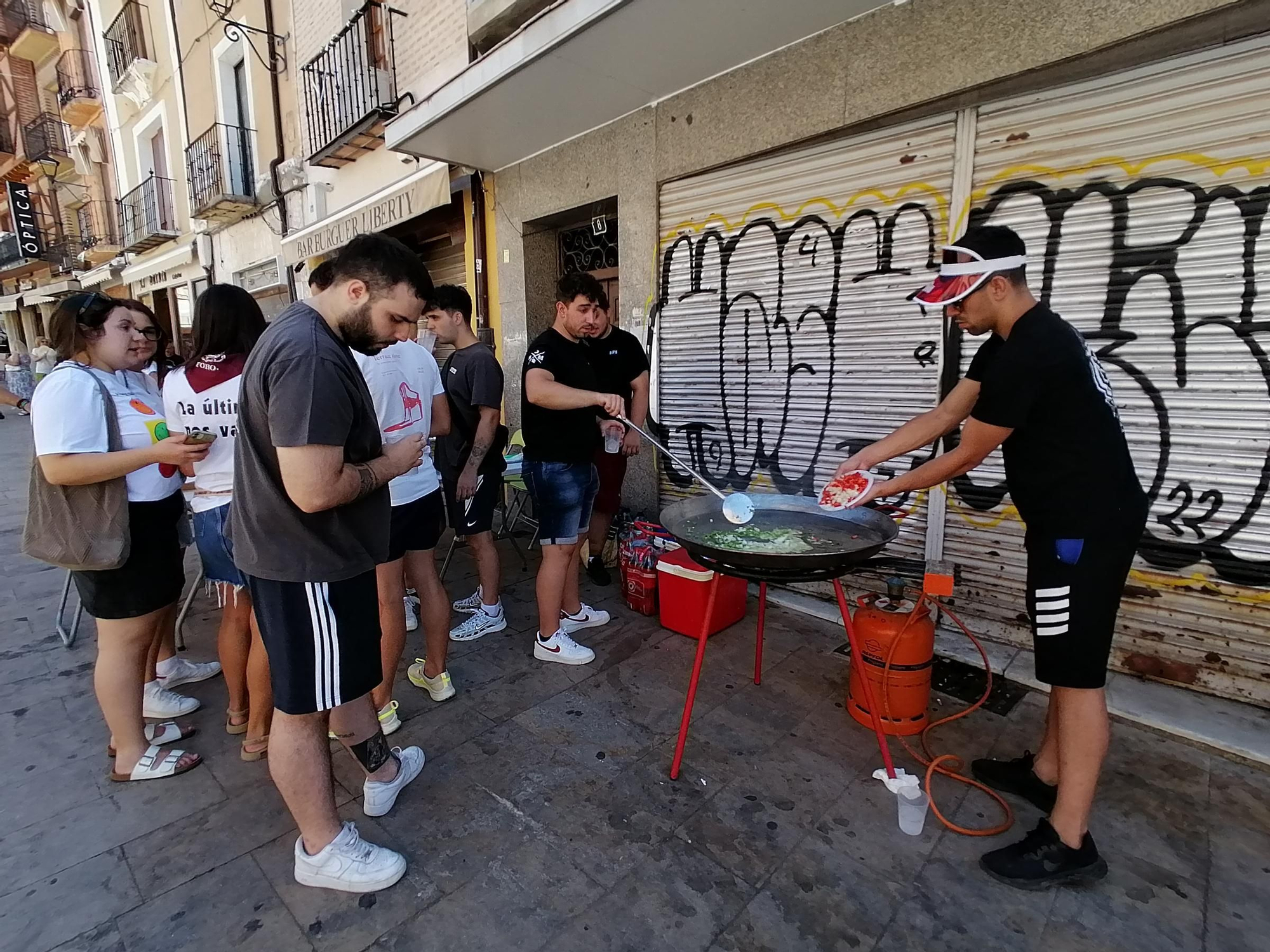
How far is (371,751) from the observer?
226 cm

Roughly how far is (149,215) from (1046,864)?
20.1 m

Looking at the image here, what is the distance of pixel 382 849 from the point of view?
6.67ft

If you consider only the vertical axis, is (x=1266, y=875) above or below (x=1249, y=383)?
below

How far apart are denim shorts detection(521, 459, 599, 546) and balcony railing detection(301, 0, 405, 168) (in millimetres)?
5950

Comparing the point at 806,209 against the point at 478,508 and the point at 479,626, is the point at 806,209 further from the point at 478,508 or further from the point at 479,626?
the point at 479,626

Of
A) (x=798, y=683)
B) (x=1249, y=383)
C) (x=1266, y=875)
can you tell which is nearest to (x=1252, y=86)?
(x=1249, y=383)

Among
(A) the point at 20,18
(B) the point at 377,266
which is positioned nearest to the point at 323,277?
(B) the point at 377,266

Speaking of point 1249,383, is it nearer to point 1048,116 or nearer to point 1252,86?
point 1252,86

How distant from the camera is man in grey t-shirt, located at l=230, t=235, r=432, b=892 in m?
→ 1.64

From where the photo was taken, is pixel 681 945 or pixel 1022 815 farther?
pixel 1022 815

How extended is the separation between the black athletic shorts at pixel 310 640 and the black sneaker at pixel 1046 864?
2.18 m

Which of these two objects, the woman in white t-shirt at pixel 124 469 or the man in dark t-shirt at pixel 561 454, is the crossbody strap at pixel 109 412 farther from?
the man in dark t-shirt at pixel 561 454

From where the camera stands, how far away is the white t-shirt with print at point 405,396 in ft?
8.14

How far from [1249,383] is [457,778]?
12.8ft
